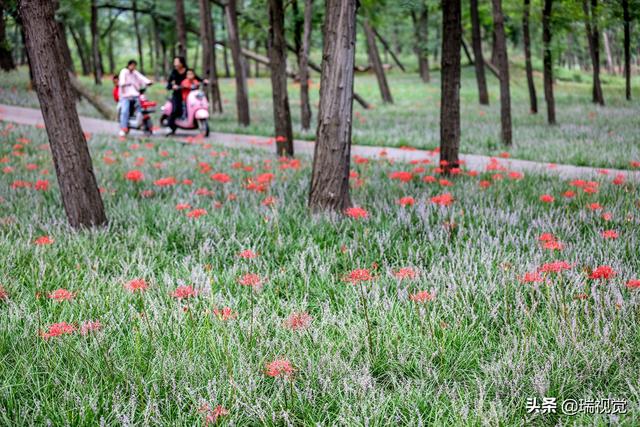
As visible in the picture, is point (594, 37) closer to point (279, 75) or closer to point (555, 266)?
point (279, 75)

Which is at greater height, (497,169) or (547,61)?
(547,61)

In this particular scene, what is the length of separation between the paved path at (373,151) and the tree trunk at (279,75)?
0.83 meters

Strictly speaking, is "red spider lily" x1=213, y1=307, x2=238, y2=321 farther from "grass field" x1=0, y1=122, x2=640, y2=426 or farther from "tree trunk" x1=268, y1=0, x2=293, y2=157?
"tree trunk" x1=268, y1=0, x2=293, y2=157

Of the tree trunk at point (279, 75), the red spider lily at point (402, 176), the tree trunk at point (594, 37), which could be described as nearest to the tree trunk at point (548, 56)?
the tree trunk at point (594, 37)

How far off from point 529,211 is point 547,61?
513 inches

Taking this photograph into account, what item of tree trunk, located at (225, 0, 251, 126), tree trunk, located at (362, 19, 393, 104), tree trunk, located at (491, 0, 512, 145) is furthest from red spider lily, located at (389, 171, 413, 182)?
tree trunk, located at (362, 19, 393, 104)

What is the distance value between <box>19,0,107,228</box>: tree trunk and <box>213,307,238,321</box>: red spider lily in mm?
2709

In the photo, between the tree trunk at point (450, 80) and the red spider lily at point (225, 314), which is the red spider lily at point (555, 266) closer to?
the red spider lily at point (225, 314)

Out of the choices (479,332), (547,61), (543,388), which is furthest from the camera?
(547,61)

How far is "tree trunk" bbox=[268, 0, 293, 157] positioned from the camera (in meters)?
10.1

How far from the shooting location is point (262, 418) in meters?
2.42

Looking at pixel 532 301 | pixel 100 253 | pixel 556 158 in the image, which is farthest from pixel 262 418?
pixel 556 158

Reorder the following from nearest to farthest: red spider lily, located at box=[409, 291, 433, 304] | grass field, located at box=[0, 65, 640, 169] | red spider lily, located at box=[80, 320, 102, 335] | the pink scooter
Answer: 1. red spider lily, located at box=[80, 320, 102, 335]
2. red spider lily, located at box=[409, 291, 433, 304]
3. grass field, located at box=[0, 65, 640, 169]
4. the pink scooter

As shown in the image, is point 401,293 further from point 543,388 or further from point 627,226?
point 627,226
